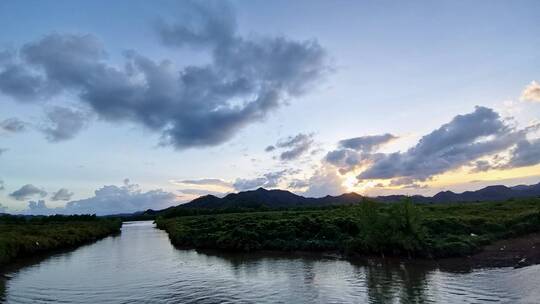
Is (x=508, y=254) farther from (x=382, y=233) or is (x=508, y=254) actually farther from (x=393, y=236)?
(x=382, y=233)

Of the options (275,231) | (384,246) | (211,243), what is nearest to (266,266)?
(384,246)

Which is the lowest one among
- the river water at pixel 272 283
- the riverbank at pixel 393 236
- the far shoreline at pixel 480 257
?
the river water at pixel 272 283

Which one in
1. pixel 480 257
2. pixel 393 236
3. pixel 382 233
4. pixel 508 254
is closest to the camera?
pixel 508 254

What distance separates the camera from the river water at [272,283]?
26.1 m

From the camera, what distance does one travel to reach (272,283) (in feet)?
104

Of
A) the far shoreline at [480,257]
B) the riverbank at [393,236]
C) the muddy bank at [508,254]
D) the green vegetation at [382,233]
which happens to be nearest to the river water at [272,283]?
the far shoreline at [480,257]

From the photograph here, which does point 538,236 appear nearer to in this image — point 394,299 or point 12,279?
point 394,299

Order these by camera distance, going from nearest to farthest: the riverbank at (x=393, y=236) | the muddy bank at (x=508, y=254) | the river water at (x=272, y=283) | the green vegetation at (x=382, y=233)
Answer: the river water at (x=272, y=283) < the muddy bank at (x=508, y=254) < the riverbank at (x=393, y=236) < the green vegetation at (x=382, y=233)

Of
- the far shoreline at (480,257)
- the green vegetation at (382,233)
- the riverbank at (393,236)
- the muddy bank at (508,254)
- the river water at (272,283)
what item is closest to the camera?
the river water at (272,283)

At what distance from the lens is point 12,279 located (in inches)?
1479

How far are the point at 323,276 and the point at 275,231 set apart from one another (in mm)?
23386

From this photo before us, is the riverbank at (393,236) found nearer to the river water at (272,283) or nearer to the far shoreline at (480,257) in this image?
the far shoreline at (480,257)

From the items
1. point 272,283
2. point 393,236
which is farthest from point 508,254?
Result: point 272,283

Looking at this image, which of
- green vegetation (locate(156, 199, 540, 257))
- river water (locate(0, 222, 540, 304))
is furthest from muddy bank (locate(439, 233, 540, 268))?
river water (locate(0, 222, 540, 304))
